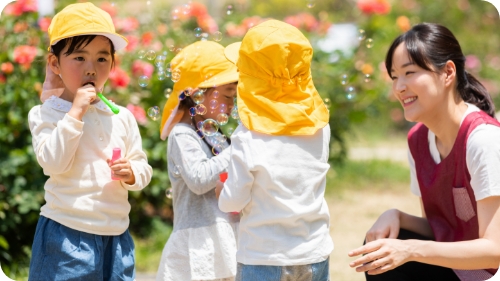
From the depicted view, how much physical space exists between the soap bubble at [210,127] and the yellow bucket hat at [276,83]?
0.32 meters

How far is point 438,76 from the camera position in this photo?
2742 millimetres

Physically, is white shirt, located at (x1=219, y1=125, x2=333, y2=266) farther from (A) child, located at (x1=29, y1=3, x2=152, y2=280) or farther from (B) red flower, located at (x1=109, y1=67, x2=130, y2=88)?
(B) red flower, located at (x1=109, y1=67, x2=130, y2=88)

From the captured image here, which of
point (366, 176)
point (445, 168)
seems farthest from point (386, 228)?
point (366, 176)

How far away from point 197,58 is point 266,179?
0.74 meters

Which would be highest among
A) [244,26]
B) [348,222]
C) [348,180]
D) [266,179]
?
[266,179]

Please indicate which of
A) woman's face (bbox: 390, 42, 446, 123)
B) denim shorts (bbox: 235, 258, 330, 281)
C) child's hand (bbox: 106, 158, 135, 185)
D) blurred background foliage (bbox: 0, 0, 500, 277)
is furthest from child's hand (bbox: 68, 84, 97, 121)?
woman's face (bbox: 390, 42, 446, 123)

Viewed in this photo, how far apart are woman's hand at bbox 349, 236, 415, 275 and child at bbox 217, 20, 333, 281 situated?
138 millimetres

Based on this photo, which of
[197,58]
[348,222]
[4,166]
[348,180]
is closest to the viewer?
[197,58]

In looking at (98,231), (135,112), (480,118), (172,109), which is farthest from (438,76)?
(135,112)

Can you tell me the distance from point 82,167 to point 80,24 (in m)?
0.56

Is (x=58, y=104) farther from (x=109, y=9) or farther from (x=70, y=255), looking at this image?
(x=109, y=9)

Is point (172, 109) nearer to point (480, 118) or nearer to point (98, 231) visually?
point (98, 231)

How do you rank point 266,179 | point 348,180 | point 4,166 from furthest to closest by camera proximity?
point 348,180
point 4,166
point 266,179

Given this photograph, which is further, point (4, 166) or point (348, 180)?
point (348, 180)
